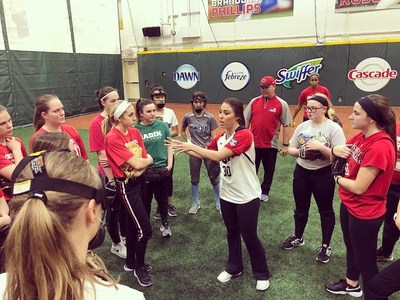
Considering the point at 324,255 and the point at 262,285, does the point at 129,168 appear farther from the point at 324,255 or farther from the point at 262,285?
the point at 324,255

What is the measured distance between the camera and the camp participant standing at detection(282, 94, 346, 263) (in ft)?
9.82

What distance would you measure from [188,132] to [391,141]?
2891mm

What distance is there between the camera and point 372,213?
7.42ft

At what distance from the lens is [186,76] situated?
1395cm

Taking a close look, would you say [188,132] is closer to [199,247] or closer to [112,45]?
[199,247]

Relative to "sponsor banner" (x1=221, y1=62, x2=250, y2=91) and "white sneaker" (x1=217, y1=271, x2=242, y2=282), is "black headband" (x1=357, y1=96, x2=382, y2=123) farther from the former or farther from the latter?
"sponsor banner" (x1=221, y1=62, x2=250, y2=91)

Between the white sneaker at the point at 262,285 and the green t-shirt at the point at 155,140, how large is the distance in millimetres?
1557

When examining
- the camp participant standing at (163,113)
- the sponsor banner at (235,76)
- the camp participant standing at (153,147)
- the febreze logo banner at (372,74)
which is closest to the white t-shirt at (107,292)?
the camp participant standing at (153,147)

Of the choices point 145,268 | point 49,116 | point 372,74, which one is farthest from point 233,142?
point 372,74

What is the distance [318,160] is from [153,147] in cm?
173

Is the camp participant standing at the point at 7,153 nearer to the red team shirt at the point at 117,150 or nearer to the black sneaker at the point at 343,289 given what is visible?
the red team shirt at the point at 117,150

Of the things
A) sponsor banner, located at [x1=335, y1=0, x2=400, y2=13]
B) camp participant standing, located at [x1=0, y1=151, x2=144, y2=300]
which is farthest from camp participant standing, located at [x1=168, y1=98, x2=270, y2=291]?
sponsor banner, located at [x1=335, y1=0, x2=400, y2=13]

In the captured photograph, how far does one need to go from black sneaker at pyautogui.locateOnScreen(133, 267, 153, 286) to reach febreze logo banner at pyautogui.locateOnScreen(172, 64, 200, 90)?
37.9 ft

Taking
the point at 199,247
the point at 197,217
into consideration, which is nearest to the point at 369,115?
the point at 199,247
